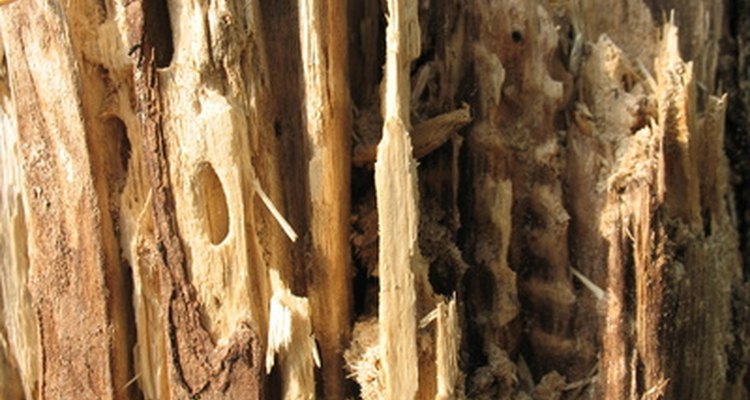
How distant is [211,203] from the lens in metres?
1.53

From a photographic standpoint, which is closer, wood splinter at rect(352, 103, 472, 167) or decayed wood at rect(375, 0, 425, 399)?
decayed wood at rect(375, 0, 425, 399)

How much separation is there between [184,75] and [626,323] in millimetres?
1223

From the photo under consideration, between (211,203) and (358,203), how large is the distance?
1.14ft

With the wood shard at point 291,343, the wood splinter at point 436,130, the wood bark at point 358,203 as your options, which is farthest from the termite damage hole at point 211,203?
the wood splinter at point 436,130

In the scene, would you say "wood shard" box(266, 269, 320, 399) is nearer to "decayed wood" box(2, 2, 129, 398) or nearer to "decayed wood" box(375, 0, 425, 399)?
"decayed wood" box(375, 0, 425, 399)

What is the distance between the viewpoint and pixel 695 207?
1.93m

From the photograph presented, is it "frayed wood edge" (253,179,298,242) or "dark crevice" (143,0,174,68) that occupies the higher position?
"dark crevice" (143,0,174,68)

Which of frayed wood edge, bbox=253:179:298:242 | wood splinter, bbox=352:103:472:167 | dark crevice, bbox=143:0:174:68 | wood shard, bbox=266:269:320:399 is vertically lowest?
wood shard, bbox=266:269:320:399

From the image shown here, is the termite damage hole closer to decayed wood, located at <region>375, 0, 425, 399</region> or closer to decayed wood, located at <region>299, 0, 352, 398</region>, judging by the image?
decayed wood, located at <region>299, 0, 352, 398</region>

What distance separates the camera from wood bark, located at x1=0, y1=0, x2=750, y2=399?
1.51 meters

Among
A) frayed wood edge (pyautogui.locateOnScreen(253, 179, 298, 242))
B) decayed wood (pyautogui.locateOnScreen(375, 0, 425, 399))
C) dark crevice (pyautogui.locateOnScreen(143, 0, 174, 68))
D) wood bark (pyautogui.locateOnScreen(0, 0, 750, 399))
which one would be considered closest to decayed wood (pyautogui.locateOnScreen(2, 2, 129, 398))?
wood bark (pyautogui.locateOnScreen(0, 0, 750, 399))

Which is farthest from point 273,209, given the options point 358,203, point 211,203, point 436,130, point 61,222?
point 61,222

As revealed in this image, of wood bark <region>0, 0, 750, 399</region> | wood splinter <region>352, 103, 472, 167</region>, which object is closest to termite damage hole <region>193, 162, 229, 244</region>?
wood bark <region>0, 0, 750, 399</region>

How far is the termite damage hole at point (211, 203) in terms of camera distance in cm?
152
